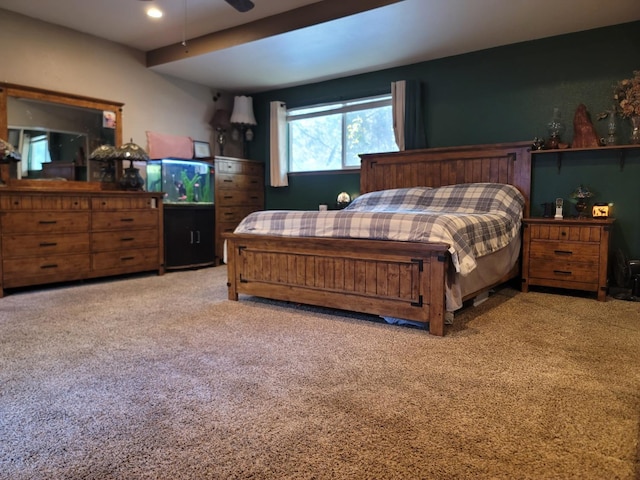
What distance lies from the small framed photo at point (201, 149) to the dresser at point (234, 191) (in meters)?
0.50

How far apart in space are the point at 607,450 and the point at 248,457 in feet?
3.76

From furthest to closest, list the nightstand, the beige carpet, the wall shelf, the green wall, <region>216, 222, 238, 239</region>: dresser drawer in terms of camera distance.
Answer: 1. <region>216, 222, 238, 239</region>: dresser drawer
2. the green wall
3. the wall shelf
4. the nightstand
5. the beige carpet

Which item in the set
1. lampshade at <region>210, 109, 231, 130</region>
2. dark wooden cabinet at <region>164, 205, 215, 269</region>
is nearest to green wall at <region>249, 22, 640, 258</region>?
lampshade at <region>210, 109, 231, 130</region>

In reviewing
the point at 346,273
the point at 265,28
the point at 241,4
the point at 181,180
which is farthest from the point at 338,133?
the point at 346,273

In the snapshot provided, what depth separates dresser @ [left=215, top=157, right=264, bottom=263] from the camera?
5668 mm

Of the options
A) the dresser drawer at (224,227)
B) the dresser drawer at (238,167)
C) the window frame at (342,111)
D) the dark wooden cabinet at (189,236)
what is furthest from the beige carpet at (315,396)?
the window frame at (342,111)

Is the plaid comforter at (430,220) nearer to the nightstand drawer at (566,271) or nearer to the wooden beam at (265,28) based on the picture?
the nightstand drawer at (566,271)

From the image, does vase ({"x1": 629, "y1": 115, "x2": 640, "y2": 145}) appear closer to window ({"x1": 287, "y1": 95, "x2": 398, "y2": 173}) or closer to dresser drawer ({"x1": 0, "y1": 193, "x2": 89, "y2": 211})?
window ({"x1": 287, "y1": 95, "x2": 398, "y2": 173})

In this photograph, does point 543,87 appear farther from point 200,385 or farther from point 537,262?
point 200,385

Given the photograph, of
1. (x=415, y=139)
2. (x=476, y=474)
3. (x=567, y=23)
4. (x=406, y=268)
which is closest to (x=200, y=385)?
(x=476, y=474)

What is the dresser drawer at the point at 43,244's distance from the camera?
12.4 feet

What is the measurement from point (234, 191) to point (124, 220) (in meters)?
1.68

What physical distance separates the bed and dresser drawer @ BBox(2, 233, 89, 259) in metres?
1.68

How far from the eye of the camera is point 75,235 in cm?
418
